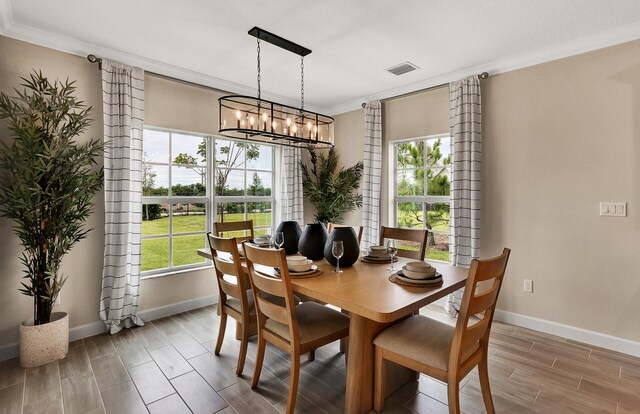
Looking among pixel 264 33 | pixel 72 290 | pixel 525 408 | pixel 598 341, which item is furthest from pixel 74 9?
pixel 598 341

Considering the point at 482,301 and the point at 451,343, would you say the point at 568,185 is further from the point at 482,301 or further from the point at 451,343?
the point at 451,343

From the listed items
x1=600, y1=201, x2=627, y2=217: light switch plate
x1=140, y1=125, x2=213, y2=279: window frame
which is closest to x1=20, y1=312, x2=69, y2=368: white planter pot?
x1=140, y1=125, x2=213, y2=279: window frame

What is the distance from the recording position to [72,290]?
2.85m

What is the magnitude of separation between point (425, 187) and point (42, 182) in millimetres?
3747

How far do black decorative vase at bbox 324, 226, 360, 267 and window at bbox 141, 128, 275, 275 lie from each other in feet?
5.66

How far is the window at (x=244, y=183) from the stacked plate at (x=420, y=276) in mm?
2678

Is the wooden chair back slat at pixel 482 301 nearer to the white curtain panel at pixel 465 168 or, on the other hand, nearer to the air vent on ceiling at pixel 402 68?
the white curtain panel at pixel 465 168

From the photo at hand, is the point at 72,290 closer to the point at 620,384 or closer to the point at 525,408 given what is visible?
the point at 525,408

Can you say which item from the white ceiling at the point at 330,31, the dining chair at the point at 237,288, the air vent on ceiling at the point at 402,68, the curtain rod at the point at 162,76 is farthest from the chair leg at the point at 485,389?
the curtain rod at the point at 162,76

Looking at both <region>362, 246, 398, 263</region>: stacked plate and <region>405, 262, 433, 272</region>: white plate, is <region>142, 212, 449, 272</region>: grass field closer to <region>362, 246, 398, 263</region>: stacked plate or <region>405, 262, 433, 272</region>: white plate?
<region>362, 246, 398, 263</region>: stacked plate

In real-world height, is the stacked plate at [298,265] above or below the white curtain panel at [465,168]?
below

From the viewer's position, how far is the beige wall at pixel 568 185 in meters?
2.59

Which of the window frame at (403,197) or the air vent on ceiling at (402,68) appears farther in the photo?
the window frame at (403,197)

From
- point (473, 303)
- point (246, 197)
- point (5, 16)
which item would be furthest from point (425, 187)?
point (5, 16)
